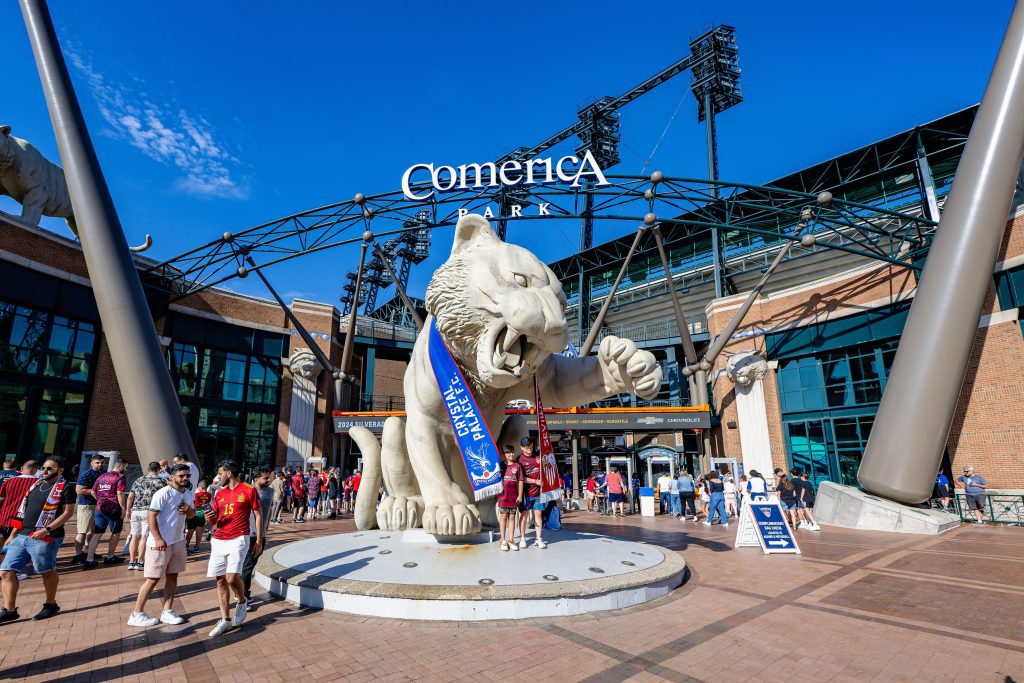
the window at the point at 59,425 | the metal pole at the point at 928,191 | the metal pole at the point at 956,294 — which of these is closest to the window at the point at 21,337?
the window at the point at 59,425

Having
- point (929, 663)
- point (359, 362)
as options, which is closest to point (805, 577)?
point (929, 663)

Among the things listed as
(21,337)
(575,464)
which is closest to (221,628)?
(575,464)

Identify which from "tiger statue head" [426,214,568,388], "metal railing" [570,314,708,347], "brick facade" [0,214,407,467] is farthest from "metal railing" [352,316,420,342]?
"tiger statue head" [426,214,568,388]

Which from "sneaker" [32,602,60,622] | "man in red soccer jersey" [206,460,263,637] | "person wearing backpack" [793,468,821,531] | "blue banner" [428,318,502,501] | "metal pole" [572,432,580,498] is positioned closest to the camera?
"man in red soccer jersey" [206,460,263,637]

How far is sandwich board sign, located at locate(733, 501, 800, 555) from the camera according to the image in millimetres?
7246

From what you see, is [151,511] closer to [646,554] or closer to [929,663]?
[646,554]

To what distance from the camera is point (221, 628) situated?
139 inches

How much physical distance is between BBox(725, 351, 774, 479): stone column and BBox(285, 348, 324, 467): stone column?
1661 cm

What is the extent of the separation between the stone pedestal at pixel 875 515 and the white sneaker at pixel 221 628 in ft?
36.8

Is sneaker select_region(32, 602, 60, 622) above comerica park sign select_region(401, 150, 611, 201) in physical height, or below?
below

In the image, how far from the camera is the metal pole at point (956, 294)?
361 inches

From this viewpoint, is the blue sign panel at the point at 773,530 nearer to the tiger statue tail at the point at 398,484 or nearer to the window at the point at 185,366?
the tiger statue tail at the point at 398,484

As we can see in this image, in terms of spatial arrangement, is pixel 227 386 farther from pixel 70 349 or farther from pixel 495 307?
pixel 495 307

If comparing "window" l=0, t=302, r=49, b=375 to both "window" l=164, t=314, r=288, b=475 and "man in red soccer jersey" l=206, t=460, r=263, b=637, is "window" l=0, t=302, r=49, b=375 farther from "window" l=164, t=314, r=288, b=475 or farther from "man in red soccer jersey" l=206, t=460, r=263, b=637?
"man in red soccer jersey" l=206, t=460, r=263, b=637
